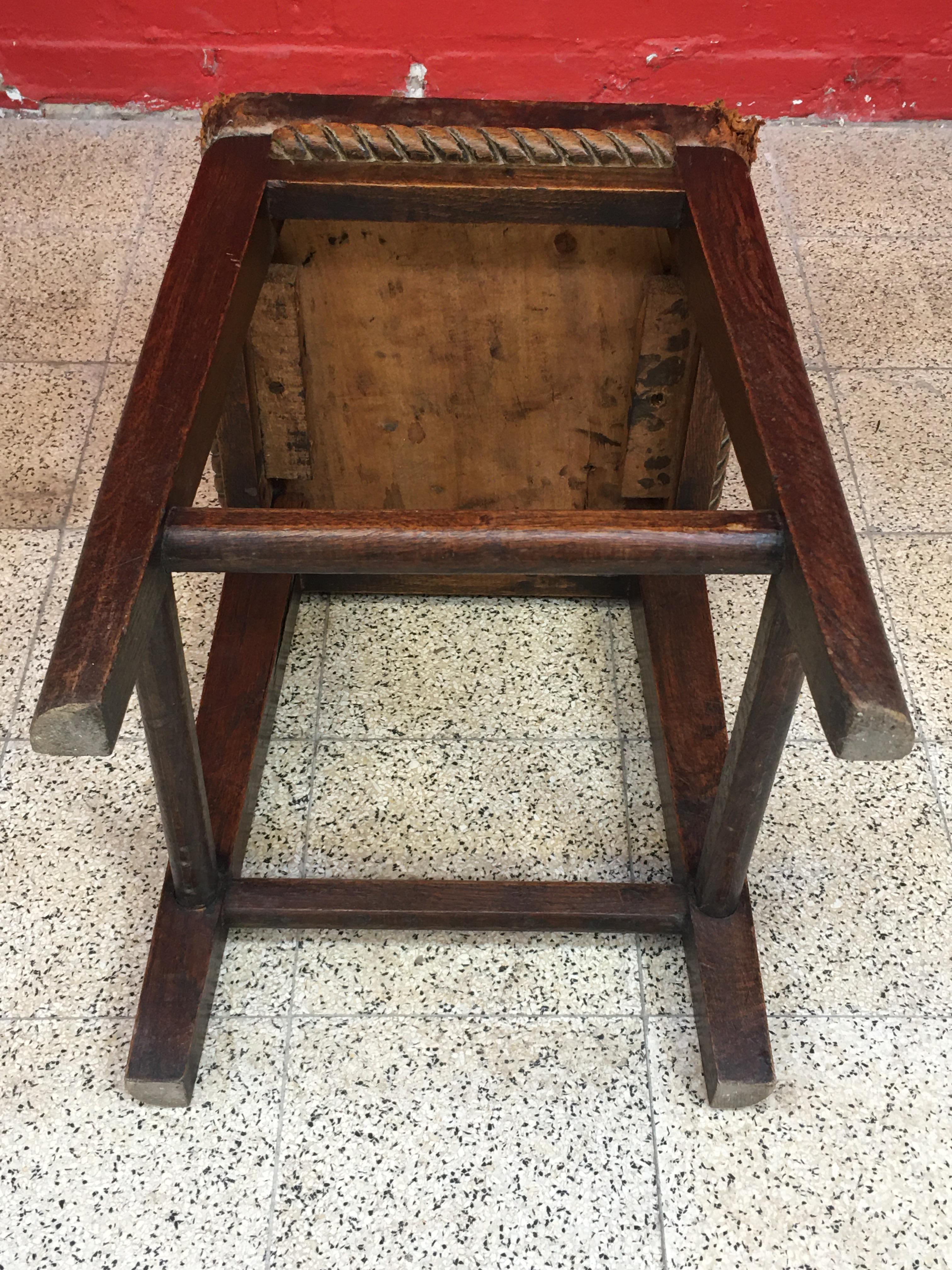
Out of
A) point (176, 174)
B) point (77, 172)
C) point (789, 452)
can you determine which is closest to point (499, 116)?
point (789, 452)

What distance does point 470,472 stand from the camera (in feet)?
6.38

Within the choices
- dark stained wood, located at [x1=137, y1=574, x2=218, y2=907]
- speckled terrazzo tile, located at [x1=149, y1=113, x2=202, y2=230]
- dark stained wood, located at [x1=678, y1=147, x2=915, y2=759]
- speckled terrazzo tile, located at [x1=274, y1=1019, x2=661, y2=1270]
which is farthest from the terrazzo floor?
speckled terrazzo tile, located at [x1=149, y1=113, x2=202, y2=230]

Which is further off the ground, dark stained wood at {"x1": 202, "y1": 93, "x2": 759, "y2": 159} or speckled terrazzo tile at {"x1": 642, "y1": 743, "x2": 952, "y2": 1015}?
dark stained wood at {"x1": 202, "y1": 93, "x2": 759, "y2": 159}

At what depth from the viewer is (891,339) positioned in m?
2.59

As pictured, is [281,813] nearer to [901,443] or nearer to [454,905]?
[454,905]

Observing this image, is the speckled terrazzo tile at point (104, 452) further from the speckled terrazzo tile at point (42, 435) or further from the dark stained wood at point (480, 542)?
the dark stained wood at point (480, 542)

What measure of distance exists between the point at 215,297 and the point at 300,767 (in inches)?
27.1

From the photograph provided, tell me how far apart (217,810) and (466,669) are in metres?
0.49

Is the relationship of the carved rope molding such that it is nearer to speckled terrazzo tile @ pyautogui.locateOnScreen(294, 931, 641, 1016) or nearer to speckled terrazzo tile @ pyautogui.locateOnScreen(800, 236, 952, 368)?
speckled terrazzo tile @ pyautogui.locateOnScreen(294, 931, 641, 1016)

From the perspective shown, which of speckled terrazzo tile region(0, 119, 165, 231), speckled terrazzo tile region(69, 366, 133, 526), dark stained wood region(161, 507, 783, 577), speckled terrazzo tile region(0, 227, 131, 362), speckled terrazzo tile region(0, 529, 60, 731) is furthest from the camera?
speckled terrazzo tile region(0, 119, 165, 231)

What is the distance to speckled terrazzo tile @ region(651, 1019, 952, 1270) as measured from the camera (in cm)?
136

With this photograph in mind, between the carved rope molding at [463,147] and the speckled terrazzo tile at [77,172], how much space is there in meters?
1.39

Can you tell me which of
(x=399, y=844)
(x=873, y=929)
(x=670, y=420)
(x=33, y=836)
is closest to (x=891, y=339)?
(x=670, y=420)

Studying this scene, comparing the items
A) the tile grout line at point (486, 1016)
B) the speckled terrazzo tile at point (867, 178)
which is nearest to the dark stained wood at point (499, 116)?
the tile grout line at point (486, 1016)
